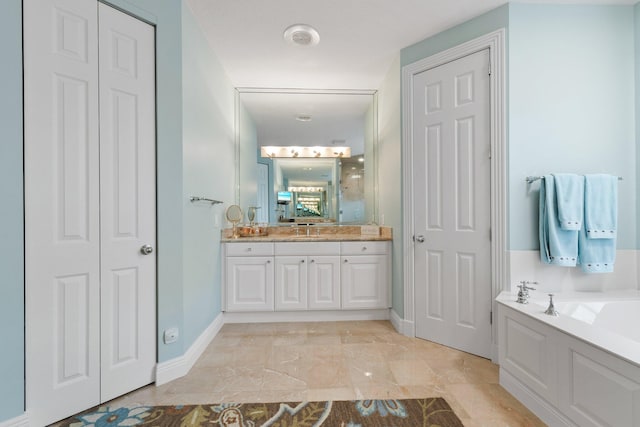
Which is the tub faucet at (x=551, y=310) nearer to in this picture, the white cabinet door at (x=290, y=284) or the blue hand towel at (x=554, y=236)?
the blue hand towel at (x=554, y=236)

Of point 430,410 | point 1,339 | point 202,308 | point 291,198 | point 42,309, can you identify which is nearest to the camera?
point 1,339

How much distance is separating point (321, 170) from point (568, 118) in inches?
87.2

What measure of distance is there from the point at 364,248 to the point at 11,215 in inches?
93.7

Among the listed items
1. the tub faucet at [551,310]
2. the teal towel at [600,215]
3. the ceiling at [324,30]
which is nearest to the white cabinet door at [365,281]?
the tub faucet at [551,310]

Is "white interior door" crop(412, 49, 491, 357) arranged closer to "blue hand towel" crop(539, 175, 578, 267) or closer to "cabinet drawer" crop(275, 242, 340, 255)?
"blue hand towel" crop(539, 175, 578, 267)

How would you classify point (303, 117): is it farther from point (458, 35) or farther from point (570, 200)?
point (570, 200)

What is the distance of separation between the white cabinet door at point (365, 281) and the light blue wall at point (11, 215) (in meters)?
2.16

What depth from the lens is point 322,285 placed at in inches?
103

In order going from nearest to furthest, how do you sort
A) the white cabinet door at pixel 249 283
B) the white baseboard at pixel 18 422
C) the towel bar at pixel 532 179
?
the white baseboard at pixel 18 422 < the towel bar at pixel 532 179 < the white cabinet door at pixel 249 283

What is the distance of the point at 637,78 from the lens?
1.83m

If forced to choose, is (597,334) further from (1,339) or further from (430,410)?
(1,339)

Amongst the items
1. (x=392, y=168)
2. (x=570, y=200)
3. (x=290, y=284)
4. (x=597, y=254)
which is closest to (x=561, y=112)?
(x=570, y=200)

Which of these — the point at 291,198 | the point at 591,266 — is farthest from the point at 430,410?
the point at 291,198

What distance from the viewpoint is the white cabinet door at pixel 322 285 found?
2.62m
